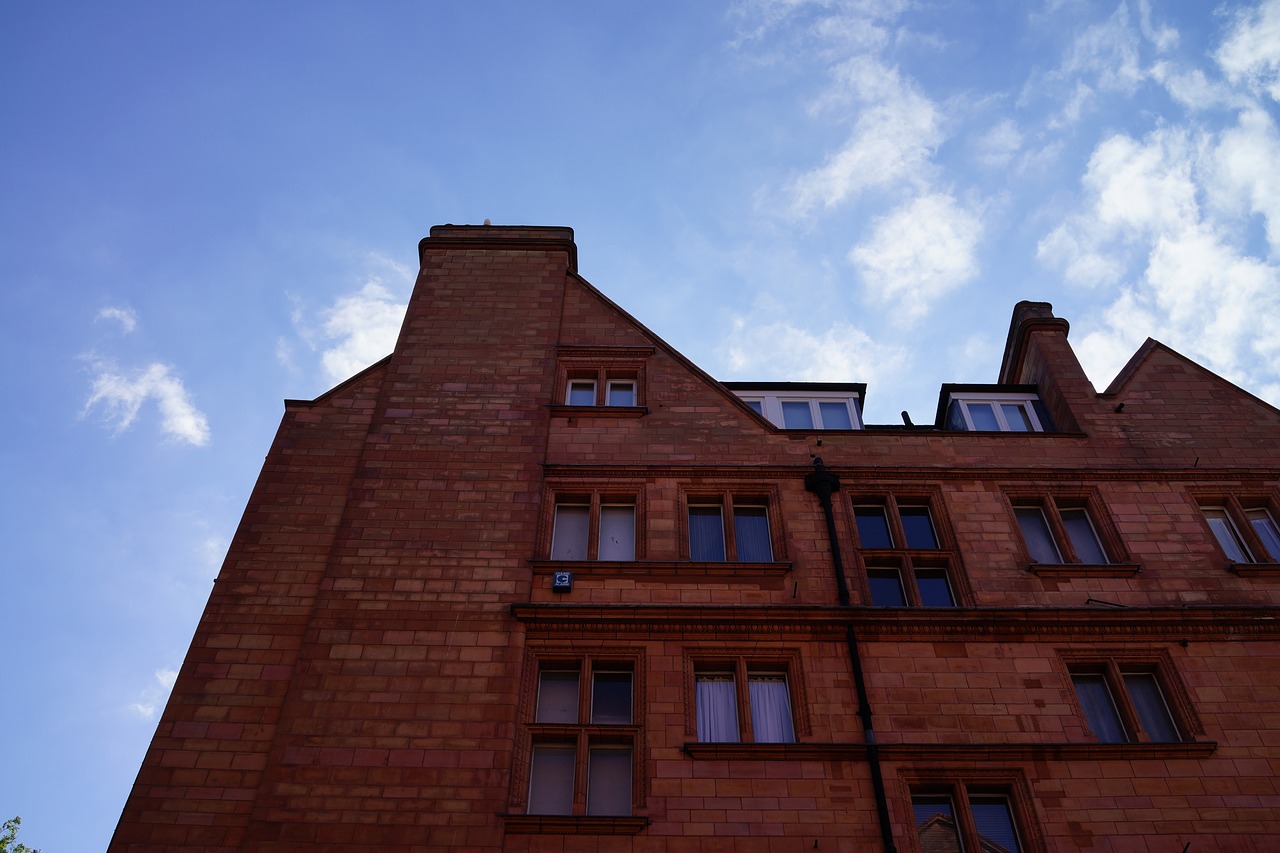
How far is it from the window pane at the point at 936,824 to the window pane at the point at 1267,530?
8492 mm

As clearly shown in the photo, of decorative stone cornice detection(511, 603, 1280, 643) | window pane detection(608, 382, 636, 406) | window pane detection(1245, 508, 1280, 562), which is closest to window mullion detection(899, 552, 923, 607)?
decorative stone cornice detection(511, 603, 1280, 643)

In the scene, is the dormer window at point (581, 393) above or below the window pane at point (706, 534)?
above

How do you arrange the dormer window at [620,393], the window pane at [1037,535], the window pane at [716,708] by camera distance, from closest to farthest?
the window pane at [716,708]
the window pane at [1037,535]
the dormer window at [620,393]

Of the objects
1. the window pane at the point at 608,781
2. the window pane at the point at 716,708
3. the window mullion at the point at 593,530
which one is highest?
the window mullion at the point at 593,530

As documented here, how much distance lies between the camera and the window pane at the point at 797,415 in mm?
21891

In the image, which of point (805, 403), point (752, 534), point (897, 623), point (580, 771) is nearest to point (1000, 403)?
point (805, 403)

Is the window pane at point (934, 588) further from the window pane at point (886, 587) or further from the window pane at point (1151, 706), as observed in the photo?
the window pane at point (1151, 706)

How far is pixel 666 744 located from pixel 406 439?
7773 millimetres

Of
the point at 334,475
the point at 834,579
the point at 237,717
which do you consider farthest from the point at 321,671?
the point at 834,579

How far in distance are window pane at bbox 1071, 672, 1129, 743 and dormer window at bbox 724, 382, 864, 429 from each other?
724 centimetres

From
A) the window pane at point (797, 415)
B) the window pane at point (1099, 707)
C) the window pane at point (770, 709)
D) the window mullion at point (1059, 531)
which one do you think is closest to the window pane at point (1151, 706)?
the window pane at point (1099, 707)

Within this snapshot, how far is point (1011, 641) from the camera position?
16.2 meters

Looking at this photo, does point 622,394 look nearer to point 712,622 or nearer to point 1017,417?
point 712,622

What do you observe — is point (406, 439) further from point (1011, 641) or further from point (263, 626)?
point (1011, 641)
